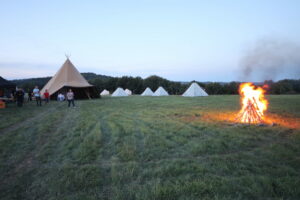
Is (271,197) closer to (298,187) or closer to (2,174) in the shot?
(298,187)

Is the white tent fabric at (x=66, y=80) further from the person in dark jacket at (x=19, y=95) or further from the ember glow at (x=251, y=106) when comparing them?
the ember glow at (x=251, y=106)

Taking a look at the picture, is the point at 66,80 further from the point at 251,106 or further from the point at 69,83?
the point at 251,106

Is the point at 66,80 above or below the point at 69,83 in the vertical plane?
above

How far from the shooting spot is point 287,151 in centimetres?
328

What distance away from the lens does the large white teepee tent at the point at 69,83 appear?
1789cm

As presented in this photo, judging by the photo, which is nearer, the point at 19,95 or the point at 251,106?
the point at 251,106

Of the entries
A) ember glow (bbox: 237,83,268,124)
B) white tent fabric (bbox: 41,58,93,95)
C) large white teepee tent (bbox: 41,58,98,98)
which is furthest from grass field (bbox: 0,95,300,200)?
white tent fabric (bbox: 41,58,93,95)

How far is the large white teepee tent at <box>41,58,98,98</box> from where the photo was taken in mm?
17891

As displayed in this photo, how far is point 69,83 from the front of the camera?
18.4 metres

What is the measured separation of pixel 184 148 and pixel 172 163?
32.5 inches

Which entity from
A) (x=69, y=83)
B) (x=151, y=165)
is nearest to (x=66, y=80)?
(x=69, y=83)

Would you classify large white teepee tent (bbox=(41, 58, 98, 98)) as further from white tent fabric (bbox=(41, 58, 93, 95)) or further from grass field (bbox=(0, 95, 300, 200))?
grass field (bbox=(0, 95, 300, 200))

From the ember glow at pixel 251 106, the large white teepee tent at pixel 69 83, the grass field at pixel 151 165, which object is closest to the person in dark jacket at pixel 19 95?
the large white teepee tent at pixel 69 83

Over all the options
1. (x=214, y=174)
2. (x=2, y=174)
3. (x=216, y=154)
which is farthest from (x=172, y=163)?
(x=2, y=174)
